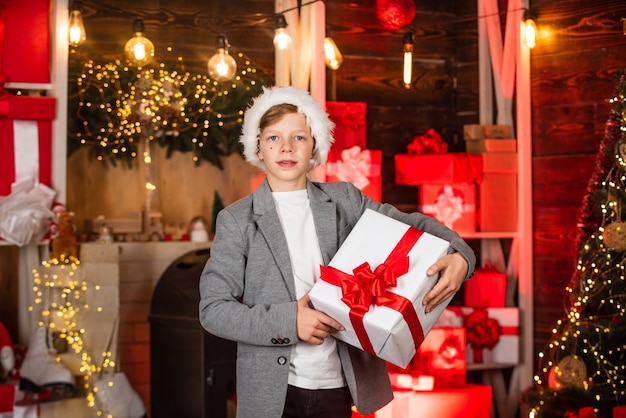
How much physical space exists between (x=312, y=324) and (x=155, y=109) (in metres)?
2.65

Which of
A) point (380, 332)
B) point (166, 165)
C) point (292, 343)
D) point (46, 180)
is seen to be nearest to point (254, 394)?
point (292, 343)

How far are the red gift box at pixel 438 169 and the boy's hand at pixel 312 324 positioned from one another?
2.14 metres

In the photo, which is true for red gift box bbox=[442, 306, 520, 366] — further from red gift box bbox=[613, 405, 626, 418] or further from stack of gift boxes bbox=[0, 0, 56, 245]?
stack of gift boxes bbox=[0, 0, 56, 245]

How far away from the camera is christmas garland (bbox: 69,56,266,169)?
15.0 feet

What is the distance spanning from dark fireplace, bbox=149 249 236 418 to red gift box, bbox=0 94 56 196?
0.76 meters

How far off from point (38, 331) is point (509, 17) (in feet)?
8.87

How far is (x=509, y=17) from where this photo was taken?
4.48 m

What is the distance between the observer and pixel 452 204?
4.29 meters

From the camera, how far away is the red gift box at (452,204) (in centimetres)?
429

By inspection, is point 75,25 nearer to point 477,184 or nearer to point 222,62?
point 222,62

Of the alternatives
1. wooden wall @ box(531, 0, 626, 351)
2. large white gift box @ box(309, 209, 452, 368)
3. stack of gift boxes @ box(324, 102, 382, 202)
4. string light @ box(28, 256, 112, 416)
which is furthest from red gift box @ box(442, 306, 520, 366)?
large white gift box @ box(309, 209, 452, 368)

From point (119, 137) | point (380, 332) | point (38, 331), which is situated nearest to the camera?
point (380, 332)

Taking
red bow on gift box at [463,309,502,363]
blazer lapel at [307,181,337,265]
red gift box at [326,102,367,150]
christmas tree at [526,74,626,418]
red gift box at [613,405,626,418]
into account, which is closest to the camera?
blazer lapel at [307,181,337,265]

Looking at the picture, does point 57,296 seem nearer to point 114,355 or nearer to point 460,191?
point 114,355
